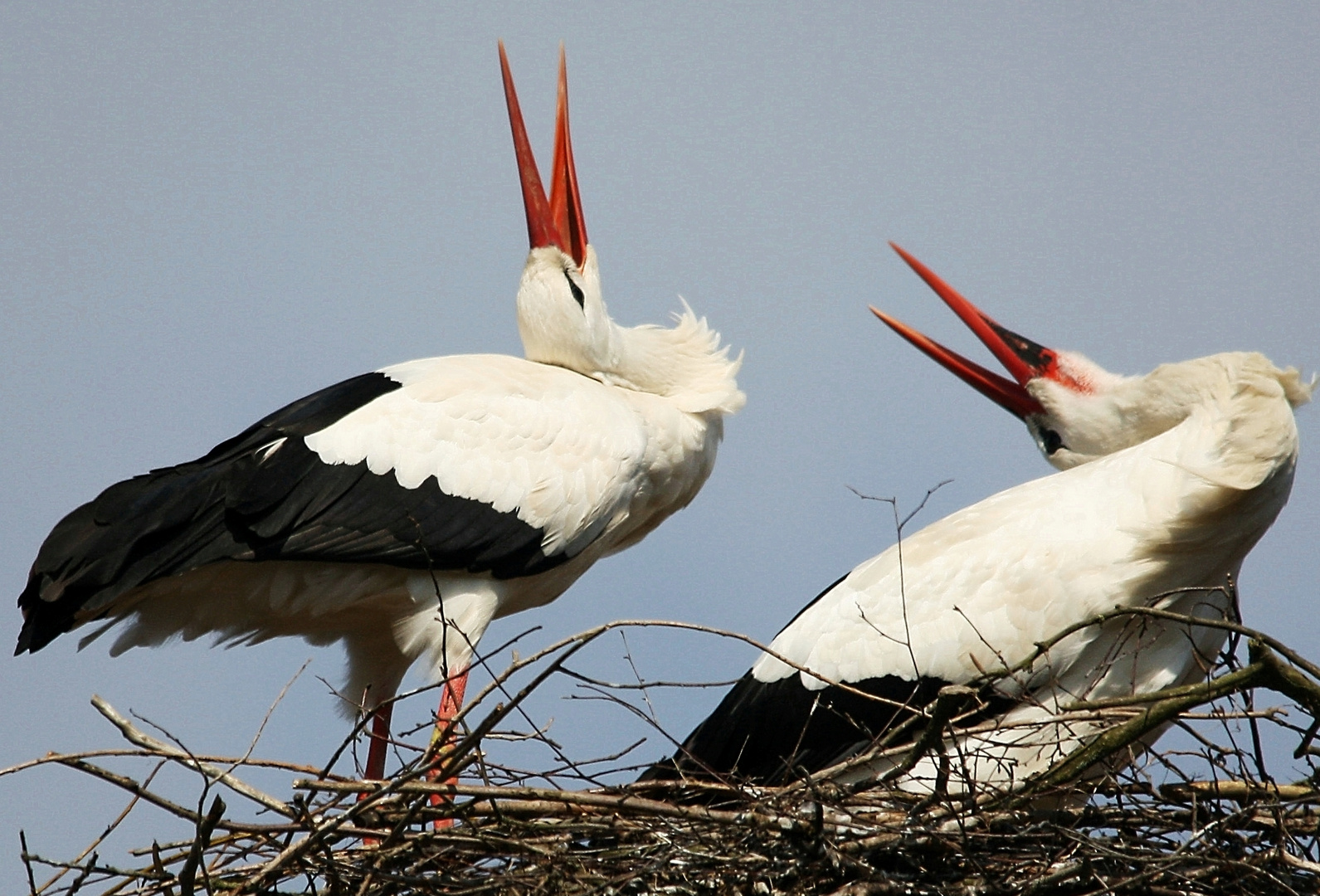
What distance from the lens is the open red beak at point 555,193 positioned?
634cm

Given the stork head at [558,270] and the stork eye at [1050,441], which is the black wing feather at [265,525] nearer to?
the stork head at [558,270]

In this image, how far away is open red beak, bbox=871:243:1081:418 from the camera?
19.0 ft

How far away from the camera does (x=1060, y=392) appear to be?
5.64 m

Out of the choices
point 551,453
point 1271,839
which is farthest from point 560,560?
point 1271,839

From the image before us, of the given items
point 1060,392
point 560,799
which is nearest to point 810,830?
point 560,799

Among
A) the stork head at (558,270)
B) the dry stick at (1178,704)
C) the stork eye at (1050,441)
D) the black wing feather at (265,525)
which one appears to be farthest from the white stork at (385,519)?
the dry stick at (1178,704)

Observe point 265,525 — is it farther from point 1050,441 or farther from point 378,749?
point 1050,441

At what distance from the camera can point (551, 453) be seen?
5.38 meters

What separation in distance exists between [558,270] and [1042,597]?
2312mm

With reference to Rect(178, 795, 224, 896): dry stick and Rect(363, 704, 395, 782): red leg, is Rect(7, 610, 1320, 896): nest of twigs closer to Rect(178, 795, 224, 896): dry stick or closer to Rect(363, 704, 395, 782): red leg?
Rect(178, 795, 224, 896): dry stick

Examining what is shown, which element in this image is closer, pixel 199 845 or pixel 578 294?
pixel 199 845

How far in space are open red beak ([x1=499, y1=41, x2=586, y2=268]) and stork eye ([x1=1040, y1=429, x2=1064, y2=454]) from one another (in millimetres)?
1776

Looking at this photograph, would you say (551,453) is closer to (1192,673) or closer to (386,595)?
(386,595)

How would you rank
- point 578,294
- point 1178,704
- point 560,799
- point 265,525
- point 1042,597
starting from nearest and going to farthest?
point 1178,704
point 560,799
point 1042,597
point 265,525
point 578,294
